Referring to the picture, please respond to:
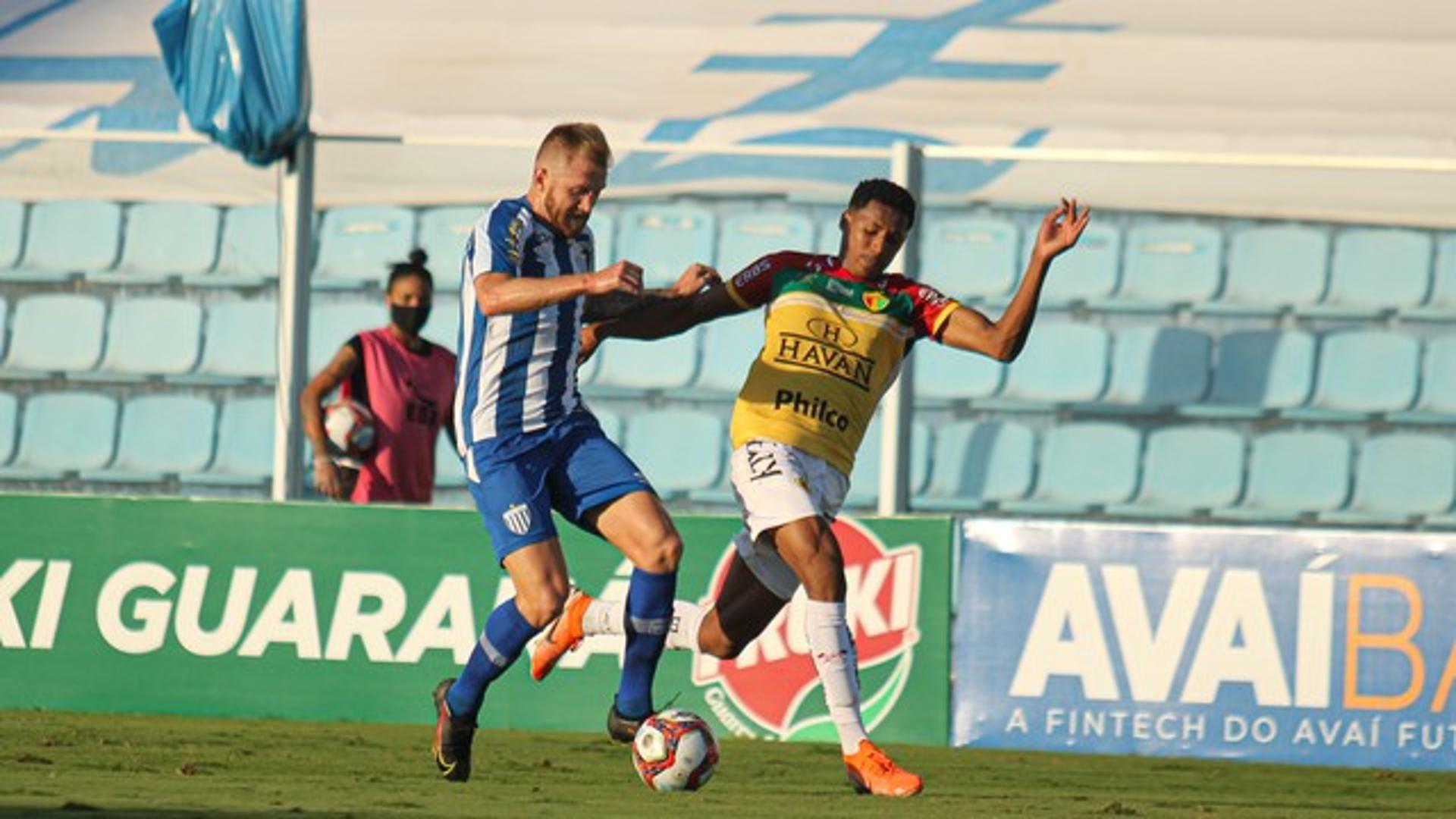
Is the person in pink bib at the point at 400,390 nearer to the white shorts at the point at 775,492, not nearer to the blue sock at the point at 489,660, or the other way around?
the white shorts at the point at 775,492

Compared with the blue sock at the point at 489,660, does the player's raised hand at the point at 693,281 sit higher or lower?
higher

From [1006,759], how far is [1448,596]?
6.42ft

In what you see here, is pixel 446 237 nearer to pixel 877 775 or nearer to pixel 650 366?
pixel 650 366

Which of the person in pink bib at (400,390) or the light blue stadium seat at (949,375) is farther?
the light blue stadium seat at (949,375)

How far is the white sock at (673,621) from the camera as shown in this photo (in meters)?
8.75

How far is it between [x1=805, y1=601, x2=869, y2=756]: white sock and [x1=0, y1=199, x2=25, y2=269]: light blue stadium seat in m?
6.37

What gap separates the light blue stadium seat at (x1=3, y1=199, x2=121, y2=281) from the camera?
13227mm

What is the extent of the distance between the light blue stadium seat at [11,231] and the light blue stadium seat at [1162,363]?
5181 mm

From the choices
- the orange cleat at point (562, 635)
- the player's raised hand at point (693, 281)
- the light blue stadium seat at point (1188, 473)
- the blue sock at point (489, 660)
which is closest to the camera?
the player's raised hand at point (693, 281)

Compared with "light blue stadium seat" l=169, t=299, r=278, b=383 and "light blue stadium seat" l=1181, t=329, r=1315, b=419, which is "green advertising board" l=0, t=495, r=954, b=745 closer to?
"light blue stadium seat" l=169, t=299, r=278, b=383

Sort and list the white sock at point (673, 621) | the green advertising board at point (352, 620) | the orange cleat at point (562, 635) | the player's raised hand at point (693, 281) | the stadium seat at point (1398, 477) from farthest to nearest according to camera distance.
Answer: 1. the stadium seat at point (1398, 477)
2. the green advertising board at point (352, 620)
3. the orange cleat at point (562, 635)
4. the white sock at point (673, 621)
5. the player's raised hand at point (693, 281)

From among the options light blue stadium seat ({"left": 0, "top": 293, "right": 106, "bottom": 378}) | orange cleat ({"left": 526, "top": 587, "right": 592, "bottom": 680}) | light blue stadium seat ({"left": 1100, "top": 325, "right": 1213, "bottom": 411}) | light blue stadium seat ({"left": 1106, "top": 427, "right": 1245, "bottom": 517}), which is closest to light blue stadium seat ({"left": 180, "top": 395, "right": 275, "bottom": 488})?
light blue stadium seat ({"left": 0, "top": 293, "right": 106, "bottom": 378})

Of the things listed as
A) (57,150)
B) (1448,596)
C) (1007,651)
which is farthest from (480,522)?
(1448,596)

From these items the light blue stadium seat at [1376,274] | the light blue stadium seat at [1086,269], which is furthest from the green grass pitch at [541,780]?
the light blue stadium seat at [1376,274]
